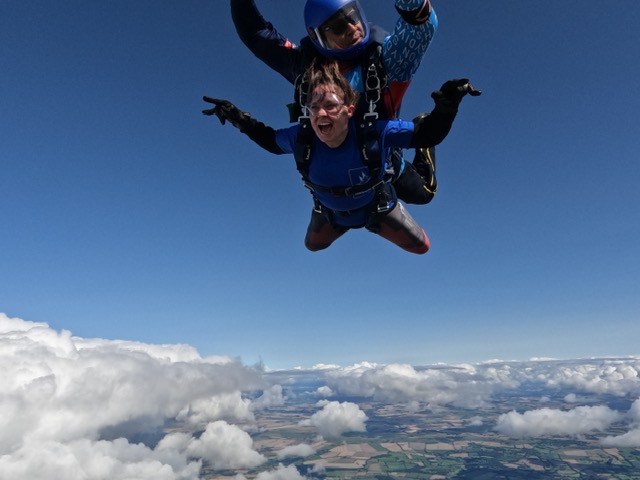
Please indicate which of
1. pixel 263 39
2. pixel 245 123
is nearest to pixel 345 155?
pixel 245 123

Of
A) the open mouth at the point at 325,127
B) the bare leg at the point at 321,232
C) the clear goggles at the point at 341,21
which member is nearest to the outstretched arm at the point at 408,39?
the clear goggles at the point at 341,21

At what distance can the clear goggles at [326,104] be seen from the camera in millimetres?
3717

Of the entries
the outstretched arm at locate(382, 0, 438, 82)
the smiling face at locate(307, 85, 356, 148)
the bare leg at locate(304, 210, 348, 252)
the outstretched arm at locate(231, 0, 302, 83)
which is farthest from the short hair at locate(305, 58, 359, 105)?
the bare leg at locate(304, 210, 348, 252)

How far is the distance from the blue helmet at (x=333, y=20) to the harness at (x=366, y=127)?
0.63 ft

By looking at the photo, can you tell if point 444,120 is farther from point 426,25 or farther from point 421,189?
point 421,189

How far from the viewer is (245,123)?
15.0ft

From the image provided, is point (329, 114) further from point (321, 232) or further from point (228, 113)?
point (321, 232)

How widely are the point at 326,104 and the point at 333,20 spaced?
28.8 inches

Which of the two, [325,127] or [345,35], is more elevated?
[345,35]

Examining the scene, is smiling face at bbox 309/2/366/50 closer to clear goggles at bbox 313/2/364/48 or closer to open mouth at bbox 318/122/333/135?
clear goggles at bbox 313/2/364/48

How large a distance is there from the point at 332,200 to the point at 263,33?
218 cm

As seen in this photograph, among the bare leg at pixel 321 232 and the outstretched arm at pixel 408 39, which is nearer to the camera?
the outstretched arm at pixel 408 39

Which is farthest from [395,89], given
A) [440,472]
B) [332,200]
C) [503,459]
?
[503,459]

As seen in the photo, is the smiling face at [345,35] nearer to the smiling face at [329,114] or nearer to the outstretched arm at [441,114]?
the smiling face at [329,114]
